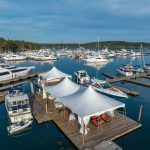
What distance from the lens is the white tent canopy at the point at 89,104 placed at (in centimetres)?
1972

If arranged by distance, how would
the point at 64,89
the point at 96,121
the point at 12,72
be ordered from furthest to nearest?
1. the point at 12,72
2. the point at 64,89
3. the point at 96,121

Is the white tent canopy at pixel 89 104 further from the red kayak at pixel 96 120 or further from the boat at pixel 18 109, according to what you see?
the boat at pixel 18 109

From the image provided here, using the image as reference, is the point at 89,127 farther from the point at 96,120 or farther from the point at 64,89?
the point at 64,89

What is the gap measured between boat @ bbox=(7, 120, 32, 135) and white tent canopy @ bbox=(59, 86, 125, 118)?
15.7 ft

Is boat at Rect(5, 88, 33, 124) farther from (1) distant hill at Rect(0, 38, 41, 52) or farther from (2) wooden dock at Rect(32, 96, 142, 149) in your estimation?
(1) distant hill at Rect(0, 38, 41, 52)

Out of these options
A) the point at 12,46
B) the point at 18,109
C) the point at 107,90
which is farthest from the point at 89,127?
the point at 12,46

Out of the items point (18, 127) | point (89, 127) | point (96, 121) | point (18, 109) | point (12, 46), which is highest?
point (12, 46)

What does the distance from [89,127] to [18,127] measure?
7.38 meters

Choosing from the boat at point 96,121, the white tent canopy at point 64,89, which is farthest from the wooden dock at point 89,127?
the white tent canopy at point 64,89

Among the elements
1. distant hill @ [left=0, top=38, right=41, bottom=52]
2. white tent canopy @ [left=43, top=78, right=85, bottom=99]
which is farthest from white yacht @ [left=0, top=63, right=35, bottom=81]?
distant hill @ [left=0, top=38, right=41, bottom=52]

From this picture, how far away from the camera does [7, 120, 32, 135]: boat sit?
22562mm

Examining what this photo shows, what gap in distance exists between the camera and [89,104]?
2066cm

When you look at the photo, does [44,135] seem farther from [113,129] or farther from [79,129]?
[113,129]

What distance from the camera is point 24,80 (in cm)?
5316
